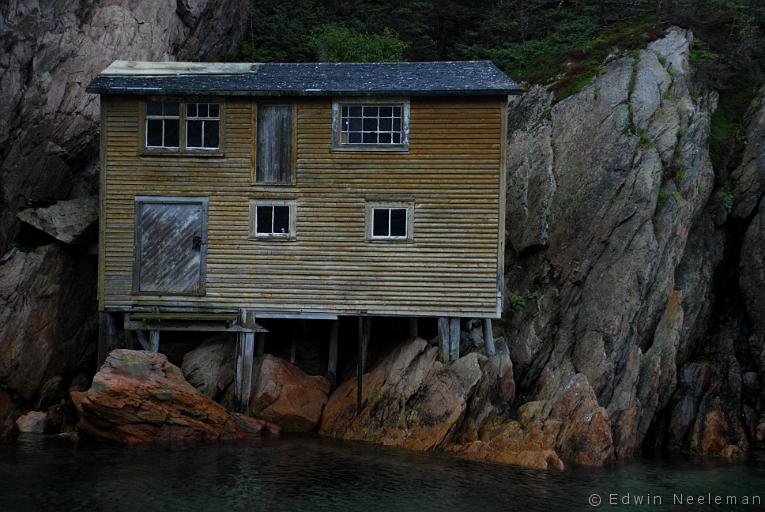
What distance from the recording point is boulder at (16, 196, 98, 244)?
94.2 feet

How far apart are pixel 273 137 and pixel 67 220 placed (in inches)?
263

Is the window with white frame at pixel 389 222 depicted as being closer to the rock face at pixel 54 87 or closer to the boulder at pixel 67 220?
the boulder at pixel 67 220

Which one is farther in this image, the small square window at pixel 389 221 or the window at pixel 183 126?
the window at pixel 183 126

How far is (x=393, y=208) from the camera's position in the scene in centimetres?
2742

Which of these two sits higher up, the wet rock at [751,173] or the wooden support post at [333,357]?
the wet rock at [751,173]

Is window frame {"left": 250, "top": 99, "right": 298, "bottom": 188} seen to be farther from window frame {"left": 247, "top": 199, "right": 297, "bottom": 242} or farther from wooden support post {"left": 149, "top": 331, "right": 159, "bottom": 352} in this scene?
wooden support post {"left": 149, "top": 331, "right": 159, "bottom": 352}

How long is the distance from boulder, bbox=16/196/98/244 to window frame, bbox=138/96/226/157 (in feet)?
9.86

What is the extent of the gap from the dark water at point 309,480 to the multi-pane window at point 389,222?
19.4 ft

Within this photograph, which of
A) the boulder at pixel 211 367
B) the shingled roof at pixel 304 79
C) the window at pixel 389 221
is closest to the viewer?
the shingled roof at pixel 304 79

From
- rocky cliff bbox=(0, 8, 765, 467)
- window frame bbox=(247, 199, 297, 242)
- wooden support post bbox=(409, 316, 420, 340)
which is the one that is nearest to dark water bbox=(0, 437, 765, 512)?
rocky cliff bbox=(0, 8, 765, 467)

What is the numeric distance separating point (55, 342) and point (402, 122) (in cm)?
1189

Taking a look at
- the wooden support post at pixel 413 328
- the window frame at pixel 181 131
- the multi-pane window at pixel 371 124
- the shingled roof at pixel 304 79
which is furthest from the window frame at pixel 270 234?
the wooden support post at pixel 413 328

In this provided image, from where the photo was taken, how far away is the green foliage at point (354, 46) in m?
38.9

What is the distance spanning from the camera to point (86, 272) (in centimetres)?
2980
